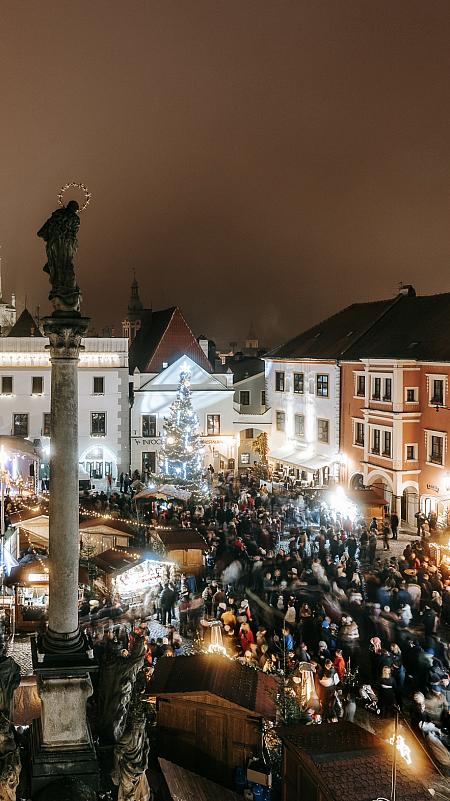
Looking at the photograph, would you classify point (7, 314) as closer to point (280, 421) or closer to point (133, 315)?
point (133, 315)

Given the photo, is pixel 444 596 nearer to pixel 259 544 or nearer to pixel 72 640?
Answer: pixel 259 544

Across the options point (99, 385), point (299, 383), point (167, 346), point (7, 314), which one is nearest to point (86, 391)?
point (99, 385)

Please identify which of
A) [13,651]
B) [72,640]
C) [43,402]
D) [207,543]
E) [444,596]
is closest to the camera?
[72,640]

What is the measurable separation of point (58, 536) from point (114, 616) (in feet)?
28.2

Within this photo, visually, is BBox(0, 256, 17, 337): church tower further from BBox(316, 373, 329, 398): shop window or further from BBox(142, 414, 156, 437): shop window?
BBox(316, 373, 329, 398): shop window

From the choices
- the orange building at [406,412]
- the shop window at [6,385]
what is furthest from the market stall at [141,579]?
the shop window at [6,385]

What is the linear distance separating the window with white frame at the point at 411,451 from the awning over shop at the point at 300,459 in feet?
21.3

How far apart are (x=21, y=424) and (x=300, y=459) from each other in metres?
15.9

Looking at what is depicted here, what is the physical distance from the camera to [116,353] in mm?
40031

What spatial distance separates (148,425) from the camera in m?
42.0

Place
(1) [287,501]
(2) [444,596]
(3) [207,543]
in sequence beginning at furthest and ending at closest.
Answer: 1. (1) [287,501]
2. (3) [207,543]
3. (2) [444,596]

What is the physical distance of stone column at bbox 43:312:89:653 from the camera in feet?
31.2

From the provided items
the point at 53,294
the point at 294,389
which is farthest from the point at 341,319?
the point at 53,294

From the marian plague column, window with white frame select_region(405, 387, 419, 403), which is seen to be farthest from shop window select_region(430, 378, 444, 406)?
the marian plague column
